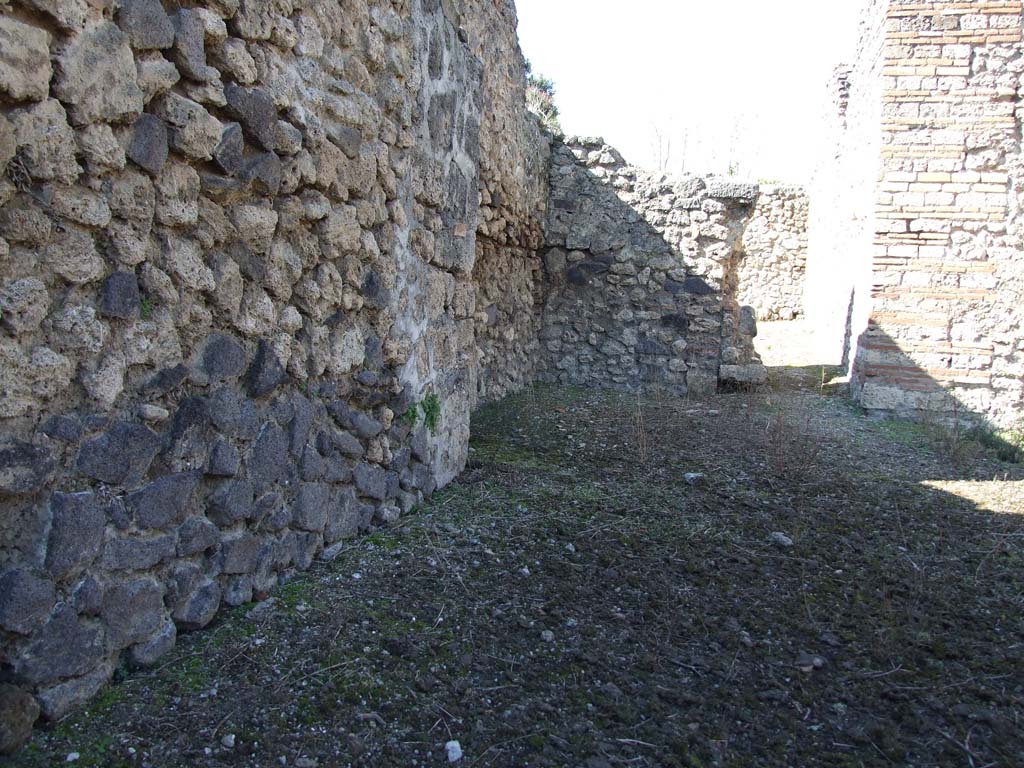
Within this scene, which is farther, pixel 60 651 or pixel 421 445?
pixel 421 445

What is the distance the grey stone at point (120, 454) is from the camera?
191 cm

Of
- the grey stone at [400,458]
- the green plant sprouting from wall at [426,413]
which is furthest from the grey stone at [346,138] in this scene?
the grey stone at [400,458]

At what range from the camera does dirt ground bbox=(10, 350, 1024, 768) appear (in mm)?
1997

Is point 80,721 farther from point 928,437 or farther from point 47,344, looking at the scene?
point 928,437

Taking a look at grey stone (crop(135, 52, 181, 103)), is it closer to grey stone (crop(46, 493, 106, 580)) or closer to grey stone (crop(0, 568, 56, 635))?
grey stone (crop(46, 493, 106, 580))

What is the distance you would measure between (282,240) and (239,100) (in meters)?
0.46

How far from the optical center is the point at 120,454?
1983mm

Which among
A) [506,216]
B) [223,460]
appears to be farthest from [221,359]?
[506,216]

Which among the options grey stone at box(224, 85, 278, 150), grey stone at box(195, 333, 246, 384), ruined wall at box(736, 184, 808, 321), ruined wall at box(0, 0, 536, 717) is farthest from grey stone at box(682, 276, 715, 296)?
ruined wall at box(736, 184, 808, 321)

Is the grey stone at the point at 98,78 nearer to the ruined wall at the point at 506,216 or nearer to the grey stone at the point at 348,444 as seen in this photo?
the grey stone at the point at 348,444

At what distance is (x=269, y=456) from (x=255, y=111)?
3.45 feet

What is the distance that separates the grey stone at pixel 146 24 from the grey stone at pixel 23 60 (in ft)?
0.76

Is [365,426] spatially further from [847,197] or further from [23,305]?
[847,197]

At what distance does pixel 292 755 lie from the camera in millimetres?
1895
